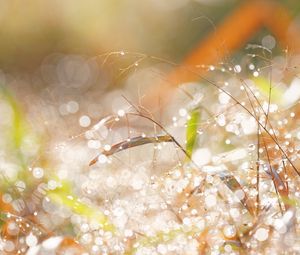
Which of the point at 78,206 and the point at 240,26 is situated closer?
the point at 78,206

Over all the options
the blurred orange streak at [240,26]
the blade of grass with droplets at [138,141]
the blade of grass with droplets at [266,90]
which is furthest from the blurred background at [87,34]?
the blade of grass with droplets at [138,141]

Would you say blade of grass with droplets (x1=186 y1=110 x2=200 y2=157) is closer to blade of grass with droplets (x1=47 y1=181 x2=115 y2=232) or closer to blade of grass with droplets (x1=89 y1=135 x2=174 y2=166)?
blade of grass with droplets (x1=89 y1=135 x2=174 y2=166)

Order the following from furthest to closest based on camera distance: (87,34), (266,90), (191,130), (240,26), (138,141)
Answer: (87,34), (240,26), (266,90), (191,130), (138,141)

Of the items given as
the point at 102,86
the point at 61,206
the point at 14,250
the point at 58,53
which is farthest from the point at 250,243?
the point at 58,53

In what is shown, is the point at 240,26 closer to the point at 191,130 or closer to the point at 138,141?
the point at 191,130

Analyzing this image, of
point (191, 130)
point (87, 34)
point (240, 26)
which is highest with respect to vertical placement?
point (191, 130)

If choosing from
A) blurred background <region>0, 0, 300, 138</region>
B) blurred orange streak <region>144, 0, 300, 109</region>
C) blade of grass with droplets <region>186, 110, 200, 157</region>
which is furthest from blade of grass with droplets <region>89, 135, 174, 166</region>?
blurred background <region>0, 0, 300, 138</region>

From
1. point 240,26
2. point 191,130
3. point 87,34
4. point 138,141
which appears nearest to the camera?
point 138,141

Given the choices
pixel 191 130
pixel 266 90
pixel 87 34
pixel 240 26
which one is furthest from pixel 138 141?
pixel 87 34

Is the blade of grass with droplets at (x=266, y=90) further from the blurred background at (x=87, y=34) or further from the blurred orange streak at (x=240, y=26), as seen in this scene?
the blurred background at (x=87, y=34)

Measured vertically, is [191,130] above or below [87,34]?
above

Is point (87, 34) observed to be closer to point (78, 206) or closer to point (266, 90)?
point (266, 90)
